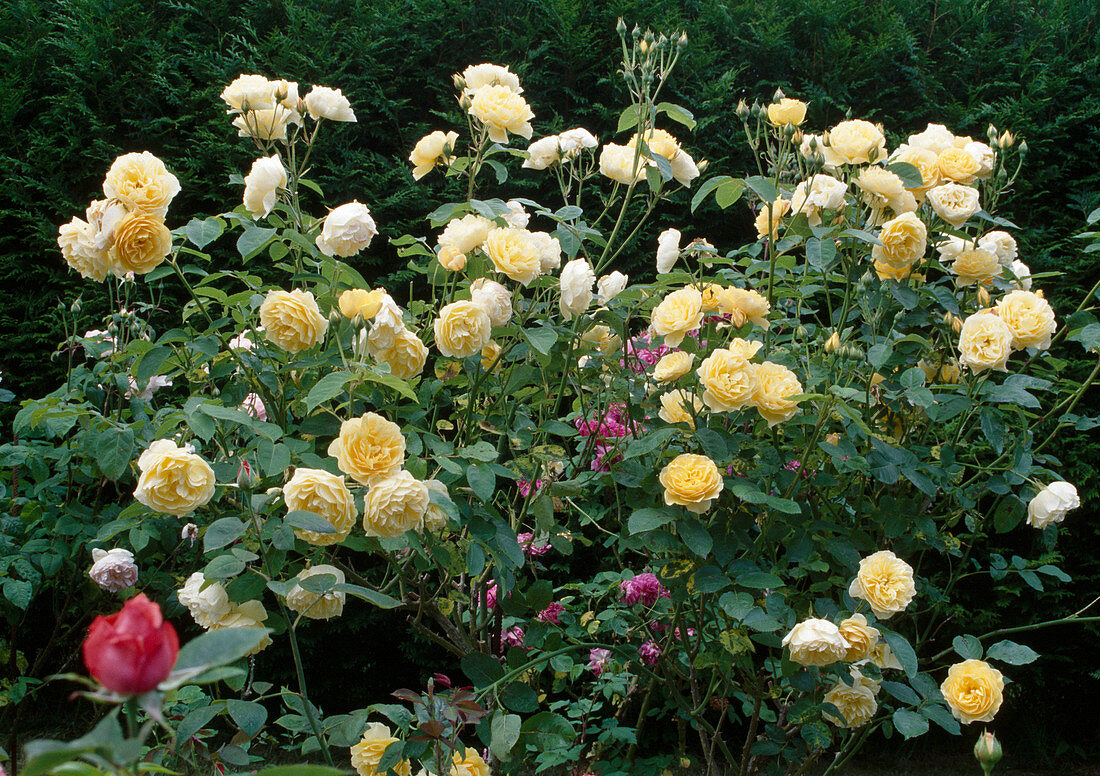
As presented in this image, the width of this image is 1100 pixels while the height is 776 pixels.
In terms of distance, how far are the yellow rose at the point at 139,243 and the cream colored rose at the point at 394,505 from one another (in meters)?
0.47

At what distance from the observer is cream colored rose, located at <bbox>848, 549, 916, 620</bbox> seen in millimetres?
1247

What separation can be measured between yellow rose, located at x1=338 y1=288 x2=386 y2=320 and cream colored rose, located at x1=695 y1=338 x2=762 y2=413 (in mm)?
530

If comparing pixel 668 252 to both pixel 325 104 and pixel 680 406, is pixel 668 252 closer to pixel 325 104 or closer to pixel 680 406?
pixel 680 406

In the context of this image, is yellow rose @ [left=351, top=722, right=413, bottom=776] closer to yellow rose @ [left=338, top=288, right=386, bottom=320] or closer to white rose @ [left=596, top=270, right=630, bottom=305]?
yellow rose @ [left=338, top=288, right=386, bottom=320]

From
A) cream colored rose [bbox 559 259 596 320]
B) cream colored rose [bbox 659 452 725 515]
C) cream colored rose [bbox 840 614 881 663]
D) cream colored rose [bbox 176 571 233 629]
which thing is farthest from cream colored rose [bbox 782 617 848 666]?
cream colored rose [bbox 176 571 233 629]

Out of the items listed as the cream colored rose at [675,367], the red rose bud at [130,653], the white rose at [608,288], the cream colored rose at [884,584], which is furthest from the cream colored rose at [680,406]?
the red rose bud at [130,653]

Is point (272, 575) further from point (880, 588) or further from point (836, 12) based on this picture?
point (836, 12)

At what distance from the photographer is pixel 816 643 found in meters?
1.19

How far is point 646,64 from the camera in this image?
1407 mm

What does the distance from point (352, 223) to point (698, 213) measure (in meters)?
2.09

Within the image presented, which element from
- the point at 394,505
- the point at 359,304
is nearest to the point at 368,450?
the point at 394,505

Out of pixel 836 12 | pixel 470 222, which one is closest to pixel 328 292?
pixel 470 222

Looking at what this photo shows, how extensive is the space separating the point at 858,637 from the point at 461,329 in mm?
793

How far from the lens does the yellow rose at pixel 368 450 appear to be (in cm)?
103
